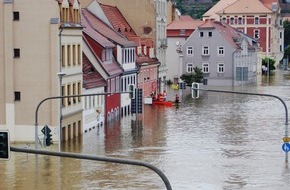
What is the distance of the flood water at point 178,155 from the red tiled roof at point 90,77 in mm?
2889

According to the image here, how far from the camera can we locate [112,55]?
207 feet

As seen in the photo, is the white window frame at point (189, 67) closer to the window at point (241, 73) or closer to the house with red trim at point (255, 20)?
the window at point (241, 73)

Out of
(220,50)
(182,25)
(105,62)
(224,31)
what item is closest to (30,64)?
(105,62)

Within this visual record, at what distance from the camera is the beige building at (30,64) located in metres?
44.8

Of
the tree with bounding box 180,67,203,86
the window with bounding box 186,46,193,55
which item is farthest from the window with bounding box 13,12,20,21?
the window with bounding box 186,46,193,55

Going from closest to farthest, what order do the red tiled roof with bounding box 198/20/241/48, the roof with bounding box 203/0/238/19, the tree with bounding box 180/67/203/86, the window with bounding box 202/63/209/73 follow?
the tree with bounding box 180/67/203/86
the red tiled roof with bounding box 198/20/241/48
the window with bounding box 202/63/209/73
the roof with bounding box 203/0/238/19

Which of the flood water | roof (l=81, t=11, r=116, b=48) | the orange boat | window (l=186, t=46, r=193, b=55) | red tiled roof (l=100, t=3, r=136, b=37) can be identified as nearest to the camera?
the flood water

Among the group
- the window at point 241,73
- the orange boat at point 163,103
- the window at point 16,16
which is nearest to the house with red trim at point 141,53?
the orange boat at point 163,103

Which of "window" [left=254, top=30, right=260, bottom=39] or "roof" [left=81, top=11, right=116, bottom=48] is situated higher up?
"window" [left=254, top=30, right=260, bottom=39]

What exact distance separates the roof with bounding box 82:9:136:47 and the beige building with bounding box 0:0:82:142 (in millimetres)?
18740

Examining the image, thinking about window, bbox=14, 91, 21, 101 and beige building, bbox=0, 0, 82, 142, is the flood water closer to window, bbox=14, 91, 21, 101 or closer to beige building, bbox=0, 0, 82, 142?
beige building, bbox=0, 0, 82, 142

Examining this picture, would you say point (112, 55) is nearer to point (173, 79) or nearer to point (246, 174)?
point (246, 174)

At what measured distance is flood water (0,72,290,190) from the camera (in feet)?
109

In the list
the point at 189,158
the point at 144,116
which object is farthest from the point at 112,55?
the point at 189,158
